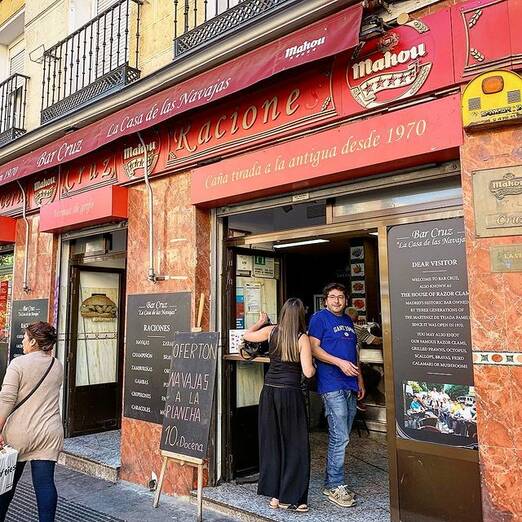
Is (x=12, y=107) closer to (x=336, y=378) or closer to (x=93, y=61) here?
(x=93, y=61)

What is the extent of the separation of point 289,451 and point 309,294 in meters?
5.16

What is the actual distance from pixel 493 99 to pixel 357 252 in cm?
552

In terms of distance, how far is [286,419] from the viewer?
162 inches

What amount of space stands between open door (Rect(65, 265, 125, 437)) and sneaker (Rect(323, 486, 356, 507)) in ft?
13.6

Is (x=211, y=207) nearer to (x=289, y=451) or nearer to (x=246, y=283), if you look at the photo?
(x=246, y=283)

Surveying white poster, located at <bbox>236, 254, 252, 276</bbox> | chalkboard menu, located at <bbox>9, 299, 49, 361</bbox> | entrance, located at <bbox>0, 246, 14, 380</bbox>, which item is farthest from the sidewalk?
entrance, located at <bbox>0, 246, 14, 380</bbox>

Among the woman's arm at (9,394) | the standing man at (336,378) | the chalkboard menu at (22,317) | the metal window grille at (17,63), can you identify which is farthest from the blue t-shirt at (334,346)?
the metal window grille at (17,63)

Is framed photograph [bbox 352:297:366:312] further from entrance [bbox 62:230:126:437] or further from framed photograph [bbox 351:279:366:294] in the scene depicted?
entrance [bbox 62:230:126:437]

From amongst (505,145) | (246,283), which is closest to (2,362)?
(246,283)

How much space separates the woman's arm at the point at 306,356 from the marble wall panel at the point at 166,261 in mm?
1142

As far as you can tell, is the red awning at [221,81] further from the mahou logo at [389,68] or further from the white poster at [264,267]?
the white poster at [264,267]

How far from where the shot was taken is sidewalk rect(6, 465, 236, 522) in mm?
4273

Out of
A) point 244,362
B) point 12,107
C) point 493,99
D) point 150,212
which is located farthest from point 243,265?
point 12,107

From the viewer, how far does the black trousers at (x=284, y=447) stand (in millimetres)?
4016
